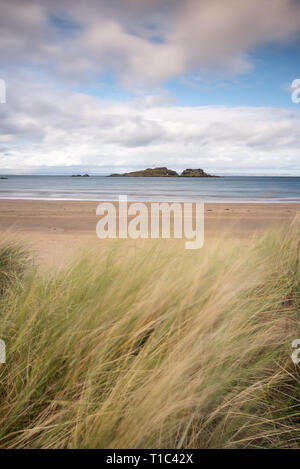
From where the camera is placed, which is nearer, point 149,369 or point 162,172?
point 149,369

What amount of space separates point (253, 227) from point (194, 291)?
842 cm

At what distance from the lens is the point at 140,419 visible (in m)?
1.35

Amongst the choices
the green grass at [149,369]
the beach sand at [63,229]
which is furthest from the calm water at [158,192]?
the green grass at [149,369]

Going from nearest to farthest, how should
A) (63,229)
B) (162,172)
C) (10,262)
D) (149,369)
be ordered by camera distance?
(149,369) → (10,262) → (63,229) → (162,172)

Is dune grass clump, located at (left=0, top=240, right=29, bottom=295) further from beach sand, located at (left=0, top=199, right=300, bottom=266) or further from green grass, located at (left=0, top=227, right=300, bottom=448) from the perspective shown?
beach sand, located at (left=0, top=199, right=300, bottom=266)

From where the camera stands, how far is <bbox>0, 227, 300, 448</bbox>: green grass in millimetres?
1404

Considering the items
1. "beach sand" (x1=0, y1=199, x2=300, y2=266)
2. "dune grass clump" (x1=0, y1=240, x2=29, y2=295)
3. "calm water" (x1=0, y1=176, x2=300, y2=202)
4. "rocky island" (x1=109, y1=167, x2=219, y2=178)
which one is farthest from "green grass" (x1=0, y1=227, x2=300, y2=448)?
"rocky island" (x1=109, y1=167, x2=219, y2=178)

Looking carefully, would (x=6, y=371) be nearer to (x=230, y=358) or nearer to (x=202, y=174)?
(x=230, y=358)

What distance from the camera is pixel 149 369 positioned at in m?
1.71

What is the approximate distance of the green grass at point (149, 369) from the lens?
4.61 feet

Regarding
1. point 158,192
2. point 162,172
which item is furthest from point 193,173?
point 158,192

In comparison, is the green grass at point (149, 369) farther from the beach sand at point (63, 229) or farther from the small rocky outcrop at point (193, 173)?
the small rocky outcrop at point (193, 173)

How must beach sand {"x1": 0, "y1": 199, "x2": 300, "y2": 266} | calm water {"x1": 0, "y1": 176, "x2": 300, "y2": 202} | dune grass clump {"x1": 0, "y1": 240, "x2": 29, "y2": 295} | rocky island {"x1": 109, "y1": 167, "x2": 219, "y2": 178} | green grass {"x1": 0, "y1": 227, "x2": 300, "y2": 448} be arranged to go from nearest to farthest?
green grass {"x1": 0, "y1": 227, "x2": 300, "y2": 448}, dune grass clump {"x1": 0, "y1": 240, "x2": 29, "y2": 295}, beach sand {"x1": 0, "y1": 199, "x2": 300, "y2": 266}, calm water {"x1": 0, "y1": 176, "x2": 300, "y2": 202}, rocky island {"x1": 109, "y1": 167, "x2": 219, "y2": 178}

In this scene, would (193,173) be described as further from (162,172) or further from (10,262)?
(10,262)
